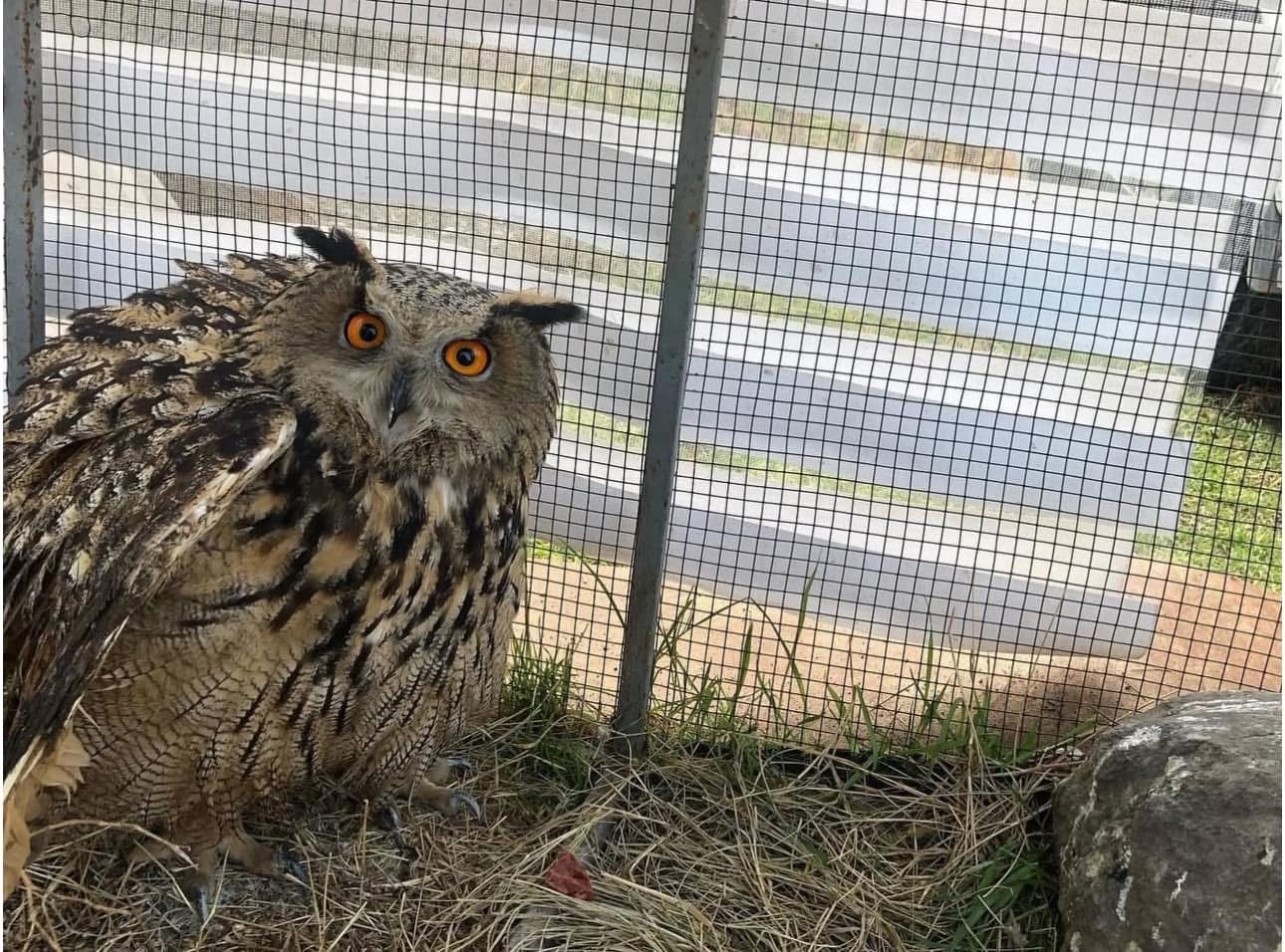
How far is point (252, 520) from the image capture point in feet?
4.82

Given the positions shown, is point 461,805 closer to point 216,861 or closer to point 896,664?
point 216,861

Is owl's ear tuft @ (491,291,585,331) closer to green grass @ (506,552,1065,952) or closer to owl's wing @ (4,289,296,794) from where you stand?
owl's wing @ (4,289,296,794)

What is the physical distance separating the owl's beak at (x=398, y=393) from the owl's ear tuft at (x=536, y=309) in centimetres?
16

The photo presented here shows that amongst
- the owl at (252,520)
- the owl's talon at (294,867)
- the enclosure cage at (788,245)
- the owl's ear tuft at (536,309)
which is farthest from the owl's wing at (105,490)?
the enclosure cage at (788,245)

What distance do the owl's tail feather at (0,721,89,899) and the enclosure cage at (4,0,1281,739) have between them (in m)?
0.94

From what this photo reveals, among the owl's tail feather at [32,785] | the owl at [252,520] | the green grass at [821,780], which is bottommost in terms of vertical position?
the green grass at [821,780]

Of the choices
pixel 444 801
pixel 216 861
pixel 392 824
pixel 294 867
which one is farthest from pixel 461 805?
pixel 216 861

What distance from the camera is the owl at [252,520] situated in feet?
4.54

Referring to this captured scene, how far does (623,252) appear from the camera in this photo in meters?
2.39

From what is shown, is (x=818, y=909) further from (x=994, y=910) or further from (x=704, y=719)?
(x=704, y=719)

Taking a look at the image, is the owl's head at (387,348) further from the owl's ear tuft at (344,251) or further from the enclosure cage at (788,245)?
the enclosure cage at (788,245)

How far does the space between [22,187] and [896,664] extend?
7.25ft

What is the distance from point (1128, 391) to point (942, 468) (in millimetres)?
593

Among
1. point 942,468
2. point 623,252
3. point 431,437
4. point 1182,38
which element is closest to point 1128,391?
point 942,468
